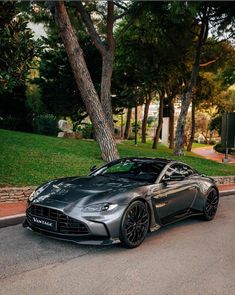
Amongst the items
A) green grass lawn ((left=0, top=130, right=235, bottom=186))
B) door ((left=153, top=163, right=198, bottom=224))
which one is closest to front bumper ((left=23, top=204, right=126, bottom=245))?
door ((left=153, top=163, right=198, bottom=224))

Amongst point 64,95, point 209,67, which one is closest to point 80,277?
point 64,95

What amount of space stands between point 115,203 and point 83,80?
299 inches

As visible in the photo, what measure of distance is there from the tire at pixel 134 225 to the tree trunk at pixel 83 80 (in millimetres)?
6858

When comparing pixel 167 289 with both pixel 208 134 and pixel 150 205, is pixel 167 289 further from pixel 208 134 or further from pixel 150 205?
pixel 208 134

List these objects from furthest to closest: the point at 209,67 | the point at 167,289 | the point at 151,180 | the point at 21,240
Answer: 1. the point at 209,67
2. the point at 151,180
3. the point at 21,240
4. the point at 167,289

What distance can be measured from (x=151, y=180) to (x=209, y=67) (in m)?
22.3

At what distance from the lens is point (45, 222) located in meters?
5.72

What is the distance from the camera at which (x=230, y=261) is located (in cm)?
559

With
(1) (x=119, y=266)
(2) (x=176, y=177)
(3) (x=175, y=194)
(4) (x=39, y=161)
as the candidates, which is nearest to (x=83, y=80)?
(4) (x=39, y=161)

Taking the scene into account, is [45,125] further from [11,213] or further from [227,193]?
[11,213]

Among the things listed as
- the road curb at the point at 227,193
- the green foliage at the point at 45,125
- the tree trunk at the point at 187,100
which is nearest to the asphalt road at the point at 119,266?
the road curb at the point at 227,193

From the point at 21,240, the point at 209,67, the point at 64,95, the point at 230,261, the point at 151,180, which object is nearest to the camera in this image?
the point at 230,261

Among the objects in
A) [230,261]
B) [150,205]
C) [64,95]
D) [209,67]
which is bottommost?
[230,261]

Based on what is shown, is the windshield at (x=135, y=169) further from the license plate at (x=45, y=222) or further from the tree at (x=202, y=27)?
the tree at (x=202, y=27)
